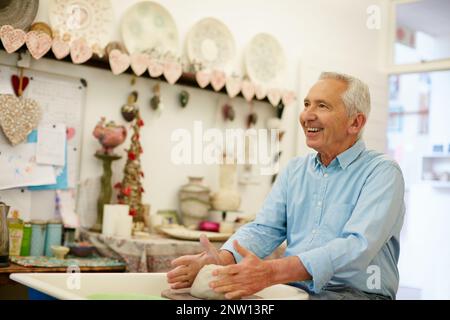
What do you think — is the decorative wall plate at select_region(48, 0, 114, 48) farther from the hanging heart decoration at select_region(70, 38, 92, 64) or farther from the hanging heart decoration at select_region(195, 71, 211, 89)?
the hanging heart decoration at select_region(195, 71, 211, 89)

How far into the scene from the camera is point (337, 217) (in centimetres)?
177

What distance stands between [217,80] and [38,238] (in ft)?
4.77

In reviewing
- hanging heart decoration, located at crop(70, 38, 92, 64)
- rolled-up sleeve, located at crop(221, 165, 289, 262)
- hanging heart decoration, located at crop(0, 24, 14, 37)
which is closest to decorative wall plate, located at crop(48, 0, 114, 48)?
hanging heart decoration, located at crop(70, 38, 92, 64)

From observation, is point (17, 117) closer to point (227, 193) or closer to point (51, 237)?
point (51, 237)

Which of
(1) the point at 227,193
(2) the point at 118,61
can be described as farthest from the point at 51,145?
(1) the point at 227,193

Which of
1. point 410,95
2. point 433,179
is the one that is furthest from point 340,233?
point 410,95

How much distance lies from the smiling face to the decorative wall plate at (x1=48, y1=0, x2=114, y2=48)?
1.66 m

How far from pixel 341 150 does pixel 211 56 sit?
2.08 metres

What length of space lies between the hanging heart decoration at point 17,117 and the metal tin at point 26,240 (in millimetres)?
399

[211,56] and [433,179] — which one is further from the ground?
[211,56]

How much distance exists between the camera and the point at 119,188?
3.31m

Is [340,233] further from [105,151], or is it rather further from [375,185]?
[105,151]

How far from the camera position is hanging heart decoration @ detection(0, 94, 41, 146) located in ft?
9.29

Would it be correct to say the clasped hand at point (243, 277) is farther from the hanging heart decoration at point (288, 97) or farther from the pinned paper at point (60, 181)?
the hanging heart decoration at point (288, 97)
